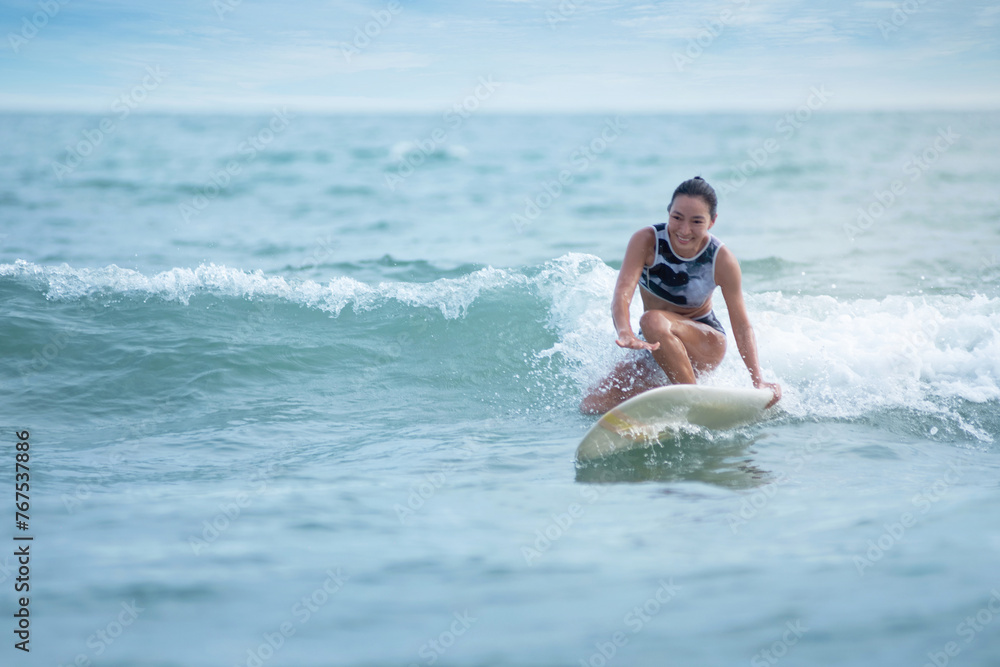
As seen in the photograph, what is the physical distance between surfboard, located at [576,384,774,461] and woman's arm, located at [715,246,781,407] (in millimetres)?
149

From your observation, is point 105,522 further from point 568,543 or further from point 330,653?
point 568,543

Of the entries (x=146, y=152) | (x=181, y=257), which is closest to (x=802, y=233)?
(x=181, y=257)

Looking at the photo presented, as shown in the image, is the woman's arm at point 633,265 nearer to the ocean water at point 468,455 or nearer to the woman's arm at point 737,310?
the woman's arm at point 737,310

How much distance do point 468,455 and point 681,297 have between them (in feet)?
5.59

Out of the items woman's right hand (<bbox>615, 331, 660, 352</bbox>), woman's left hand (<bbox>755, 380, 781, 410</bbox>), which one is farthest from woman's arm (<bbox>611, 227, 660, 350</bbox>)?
woman's left hand (<bbox>755, 380, 781, 410</bbox>)

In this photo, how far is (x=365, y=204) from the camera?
15.2 meters

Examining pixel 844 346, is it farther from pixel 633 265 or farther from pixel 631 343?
pixel 631 343

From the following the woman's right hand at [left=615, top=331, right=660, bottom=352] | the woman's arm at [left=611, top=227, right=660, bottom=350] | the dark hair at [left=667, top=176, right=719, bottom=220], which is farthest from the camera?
the woman's arm at [left=611, top=227, right=660, bottom=350]

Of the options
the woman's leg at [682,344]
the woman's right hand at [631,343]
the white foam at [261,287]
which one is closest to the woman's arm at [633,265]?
the woman's leg at [682,344]

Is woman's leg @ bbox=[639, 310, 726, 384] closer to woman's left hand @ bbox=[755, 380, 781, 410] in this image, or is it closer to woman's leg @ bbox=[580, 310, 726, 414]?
woman's leg @ bbox=[580, 310, 726, 414]

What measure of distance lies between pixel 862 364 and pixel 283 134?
27405 millimetres

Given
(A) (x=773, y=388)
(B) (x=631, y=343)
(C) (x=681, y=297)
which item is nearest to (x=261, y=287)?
(C) (x=681, y=297)

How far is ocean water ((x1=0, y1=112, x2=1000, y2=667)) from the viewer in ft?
8.93

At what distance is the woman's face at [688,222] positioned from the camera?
475 centimetres
